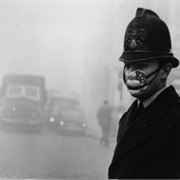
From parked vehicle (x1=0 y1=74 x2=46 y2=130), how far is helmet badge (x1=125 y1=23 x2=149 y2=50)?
6.11 meters

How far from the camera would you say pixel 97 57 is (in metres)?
9.17

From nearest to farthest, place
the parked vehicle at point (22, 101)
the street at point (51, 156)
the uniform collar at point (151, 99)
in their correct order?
the uniform collar at point (151, 99) → the street at point (51, 156) → the parked vehicle at point (22, 101)

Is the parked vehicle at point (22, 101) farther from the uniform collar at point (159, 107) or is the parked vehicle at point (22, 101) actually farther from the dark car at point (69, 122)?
the uniform collar at point (159, 107)

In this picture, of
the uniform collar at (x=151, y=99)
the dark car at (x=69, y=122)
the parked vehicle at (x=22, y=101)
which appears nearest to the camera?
the uniform collar at (x=151, y=99)

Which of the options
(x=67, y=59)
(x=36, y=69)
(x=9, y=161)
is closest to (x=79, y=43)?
(x=67, y=59)

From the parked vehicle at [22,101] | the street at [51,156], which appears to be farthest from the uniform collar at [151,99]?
the parked vehicle at [22,101]

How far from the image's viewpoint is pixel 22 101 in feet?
27.4

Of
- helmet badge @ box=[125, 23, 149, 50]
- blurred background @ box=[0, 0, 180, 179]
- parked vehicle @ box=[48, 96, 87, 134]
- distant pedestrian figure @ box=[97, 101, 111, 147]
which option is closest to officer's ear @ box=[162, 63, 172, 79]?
helmet badge @ box=[125, 23, 149, 50]

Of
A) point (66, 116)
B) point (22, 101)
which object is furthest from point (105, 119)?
point (22, 101)

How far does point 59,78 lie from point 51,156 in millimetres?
Result: 2132

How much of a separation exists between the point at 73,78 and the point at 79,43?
2.55 ft

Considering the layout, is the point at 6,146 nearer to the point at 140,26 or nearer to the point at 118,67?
the point at 118,67

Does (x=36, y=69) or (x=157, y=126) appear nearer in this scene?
(x=157, y=126)

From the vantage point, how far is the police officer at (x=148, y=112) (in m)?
1.58
